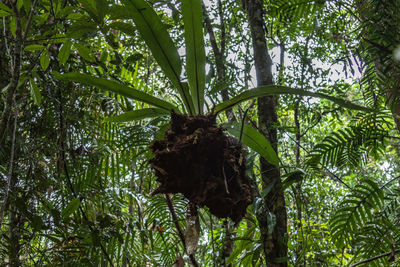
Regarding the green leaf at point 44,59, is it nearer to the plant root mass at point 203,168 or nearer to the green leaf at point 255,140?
the plant root mass at point 203,168

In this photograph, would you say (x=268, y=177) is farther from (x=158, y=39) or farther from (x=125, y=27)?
(x=125, y=27)

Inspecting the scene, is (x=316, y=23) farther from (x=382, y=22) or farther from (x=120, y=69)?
(x=120, y=69)

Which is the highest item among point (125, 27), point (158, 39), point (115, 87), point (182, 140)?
point (125, 27)

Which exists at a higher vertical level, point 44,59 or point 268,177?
point 44,59

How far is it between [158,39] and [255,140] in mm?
564

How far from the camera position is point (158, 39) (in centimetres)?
122

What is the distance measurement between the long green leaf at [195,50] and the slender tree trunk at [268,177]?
41cm

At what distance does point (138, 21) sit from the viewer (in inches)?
46.9

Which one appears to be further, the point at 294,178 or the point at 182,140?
the point at 294,178

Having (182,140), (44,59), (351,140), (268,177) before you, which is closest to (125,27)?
(44,59)

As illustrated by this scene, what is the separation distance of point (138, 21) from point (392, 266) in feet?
5.82

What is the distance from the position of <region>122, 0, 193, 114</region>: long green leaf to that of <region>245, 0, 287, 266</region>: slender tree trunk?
44 cm

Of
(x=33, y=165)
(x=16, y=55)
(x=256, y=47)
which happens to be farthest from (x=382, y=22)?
(x=33, y=165)

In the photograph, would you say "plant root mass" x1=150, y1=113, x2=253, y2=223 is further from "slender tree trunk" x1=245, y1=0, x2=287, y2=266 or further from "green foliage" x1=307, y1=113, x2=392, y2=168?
"green foliage" x1=307, y1=113, x2=392, y2=168
